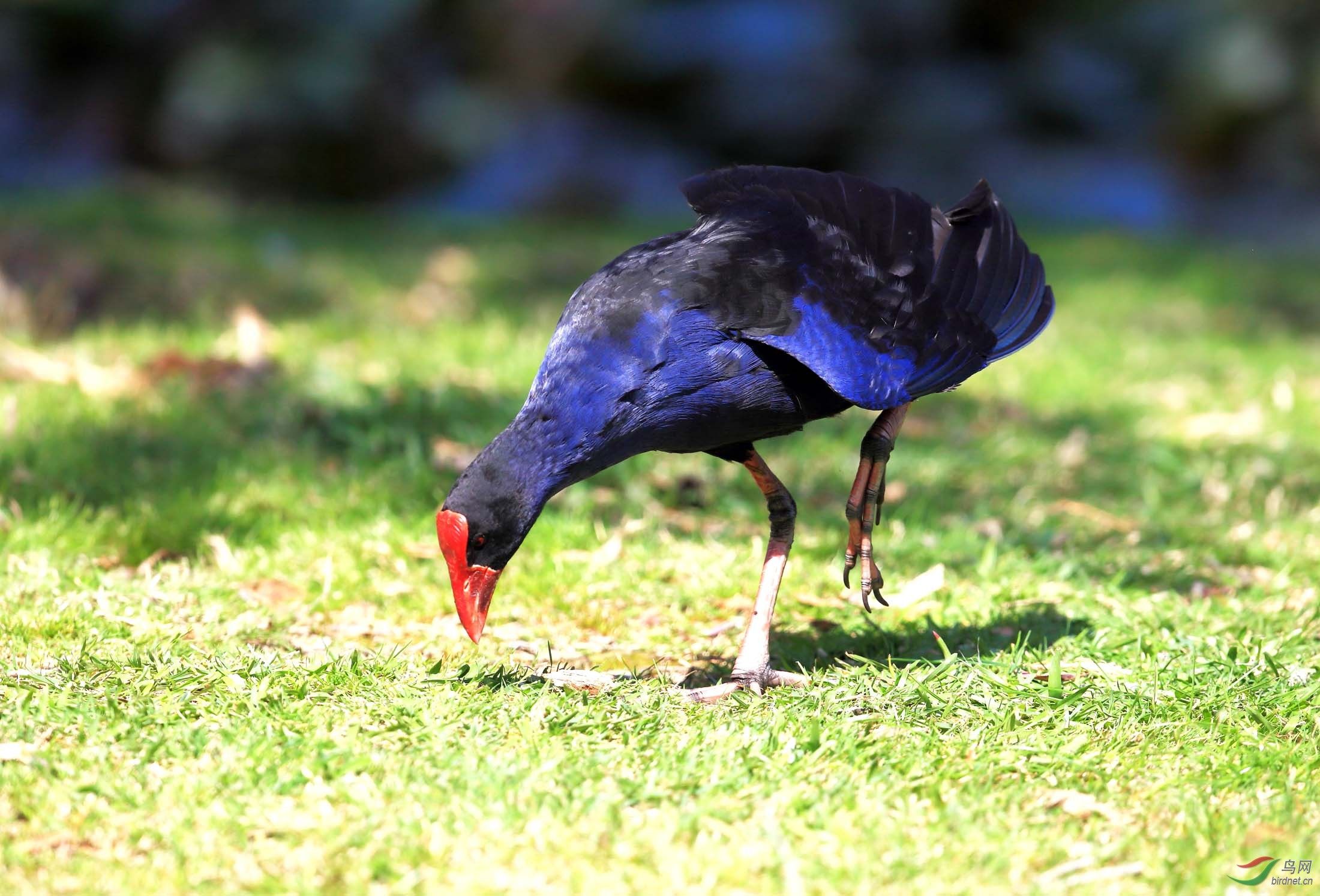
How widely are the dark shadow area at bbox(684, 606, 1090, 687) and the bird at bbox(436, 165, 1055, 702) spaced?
0.14 m

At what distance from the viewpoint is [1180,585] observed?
4.54 meters

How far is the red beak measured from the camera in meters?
3.39

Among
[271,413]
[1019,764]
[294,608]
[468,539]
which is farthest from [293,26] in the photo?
[1019,764]

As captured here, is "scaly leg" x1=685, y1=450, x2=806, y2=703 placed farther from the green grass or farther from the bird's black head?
the bird's black head

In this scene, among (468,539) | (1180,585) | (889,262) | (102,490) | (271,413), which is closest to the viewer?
(468,539)

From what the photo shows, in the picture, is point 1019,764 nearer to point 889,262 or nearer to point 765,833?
point 765,833

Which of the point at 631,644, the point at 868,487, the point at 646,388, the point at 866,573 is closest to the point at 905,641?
the point at 866,573

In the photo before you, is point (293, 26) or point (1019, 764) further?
point (293, 26)

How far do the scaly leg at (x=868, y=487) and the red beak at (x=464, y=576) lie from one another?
3.14ft

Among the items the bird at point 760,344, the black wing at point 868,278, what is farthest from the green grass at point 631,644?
the black wing at point 868,278

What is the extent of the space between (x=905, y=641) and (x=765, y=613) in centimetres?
47

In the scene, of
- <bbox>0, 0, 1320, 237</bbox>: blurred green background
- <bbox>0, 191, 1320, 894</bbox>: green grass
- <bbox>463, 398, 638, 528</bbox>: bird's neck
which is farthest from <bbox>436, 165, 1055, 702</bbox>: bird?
<bbox>0, 0, 1320, 237</bbox>: blurred green background

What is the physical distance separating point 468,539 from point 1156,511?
2.97 metres

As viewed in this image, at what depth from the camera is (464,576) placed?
348 cm
